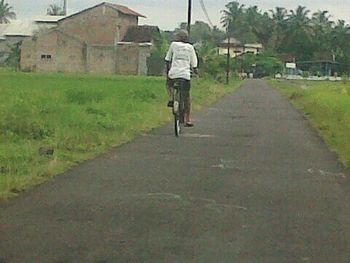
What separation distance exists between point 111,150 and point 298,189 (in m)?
4.28

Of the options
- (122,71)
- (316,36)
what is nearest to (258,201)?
(122,71)

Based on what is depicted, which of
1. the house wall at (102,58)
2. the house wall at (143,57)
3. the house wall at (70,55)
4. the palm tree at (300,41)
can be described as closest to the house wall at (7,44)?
the house wall at (70,55)

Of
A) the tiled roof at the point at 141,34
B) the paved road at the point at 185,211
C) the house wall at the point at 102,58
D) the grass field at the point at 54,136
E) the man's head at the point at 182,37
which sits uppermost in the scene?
the man's head at the point at 182,37

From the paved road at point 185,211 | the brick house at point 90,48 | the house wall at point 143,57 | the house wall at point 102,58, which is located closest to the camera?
the paved road at point 185,211

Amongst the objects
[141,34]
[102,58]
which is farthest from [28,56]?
[141,34]

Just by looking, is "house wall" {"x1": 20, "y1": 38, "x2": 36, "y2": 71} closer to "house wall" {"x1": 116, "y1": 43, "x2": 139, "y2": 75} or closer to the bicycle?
"house wall" {"x1": 116, "y1": 43, "x2": 139, "y2": 75}

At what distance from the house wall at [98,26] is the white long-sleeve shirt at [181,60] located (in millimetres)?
73698

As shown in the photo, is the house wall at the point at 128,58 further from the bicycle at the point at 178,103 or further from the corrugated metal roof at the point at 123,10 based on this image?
the bicycle at the point at 178,103

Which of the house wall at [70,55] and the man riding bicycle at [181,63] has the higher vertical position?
the man riding bicycle at [181,63]

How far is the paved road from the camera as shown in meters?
5.99

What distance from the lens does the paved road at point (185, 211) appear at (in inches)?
236

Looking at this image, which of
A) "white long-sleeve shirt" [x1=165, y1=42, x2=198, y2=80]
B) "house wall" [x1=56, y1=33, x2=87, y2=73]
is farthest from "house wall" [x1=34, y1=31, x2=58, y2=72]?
"white long-sleeve shirt" [x1=165, y1=42, x2=198, y2=80]

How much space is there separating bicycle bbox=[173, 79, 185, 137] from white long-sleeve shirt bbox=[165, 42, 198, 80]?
0.14 metres

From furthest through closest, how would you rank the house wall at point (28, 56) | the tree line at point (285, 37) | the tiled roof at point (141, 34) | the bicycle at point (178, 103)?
the tree line at point (285, 37) → the tiled roof at point (141, 34) → the house wall at point (28, 56) → the bicycle at point (178, 103)
